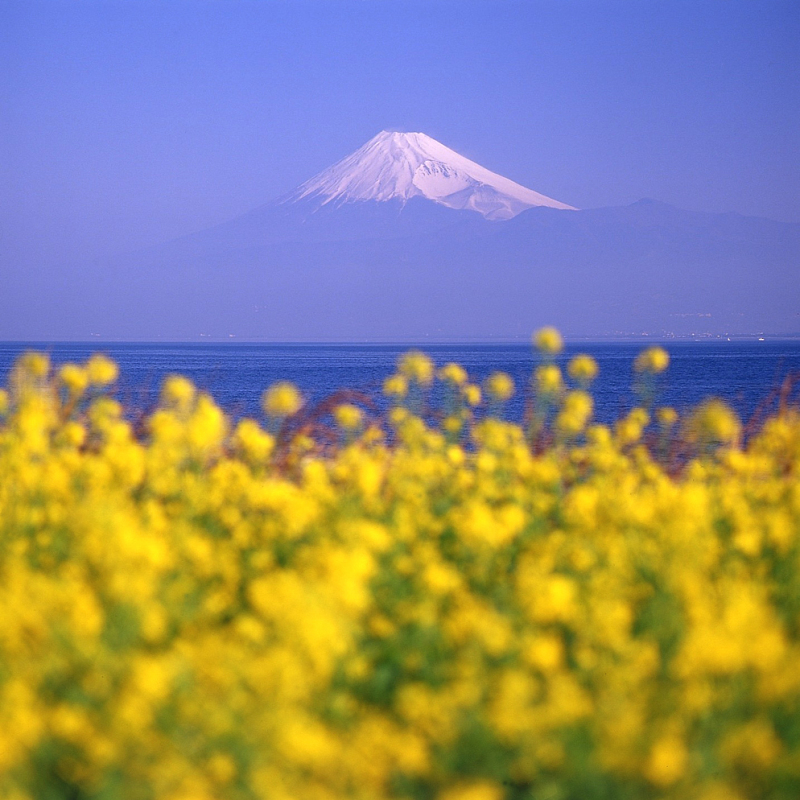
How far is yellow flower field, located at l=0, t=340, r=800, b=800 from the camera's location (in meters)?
3.04

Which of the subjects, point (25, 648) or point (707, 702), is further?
point (25, 648)

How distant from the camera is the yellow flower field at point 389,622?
9.97 ft

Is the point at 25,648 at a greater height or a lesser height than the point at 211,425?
lesser

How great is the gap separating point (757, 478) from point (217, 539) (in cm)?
331

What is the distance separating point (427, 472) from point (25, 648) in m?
2.50

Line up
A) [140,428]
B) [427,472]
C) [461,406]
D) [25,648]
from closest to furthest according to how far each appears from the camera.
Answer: [25,648] < [427,472] < [461,406] < [140,428]

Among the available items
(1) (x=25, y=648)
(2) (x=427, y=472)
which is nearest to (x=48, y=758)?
(1) (x=25, y=648)

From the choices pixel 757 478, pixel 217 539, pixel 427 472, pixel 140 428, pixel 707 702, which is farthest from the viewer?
pixel 140 428

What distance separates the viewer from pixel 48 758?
10.6ft

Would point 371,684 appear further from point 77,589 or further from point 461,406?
point 461,406

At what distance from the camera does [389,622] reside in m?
4.00

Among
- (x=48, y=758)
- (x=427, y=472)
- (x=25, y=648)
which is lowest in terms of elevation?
(x=48, y=758)

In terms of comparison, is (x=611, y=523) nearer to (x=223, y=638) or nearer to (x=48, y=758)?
(x=223, y=638)

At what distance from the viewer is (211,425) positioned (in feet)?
17.2
